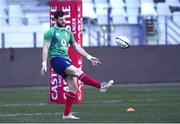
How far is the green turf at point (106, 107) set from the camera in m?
13.4

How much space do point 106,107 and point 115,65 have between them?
10.8 meters

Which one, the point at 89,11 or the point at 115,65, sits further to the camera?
the point at 89,11

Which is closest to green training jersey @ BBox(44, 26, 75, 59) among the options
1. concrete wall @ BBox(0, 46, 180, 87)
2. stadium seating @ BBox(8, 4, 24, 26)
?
concrete wall @ BBox(0, 46, 180, 87)

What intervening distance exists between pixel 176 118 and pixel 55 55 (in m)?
2.70

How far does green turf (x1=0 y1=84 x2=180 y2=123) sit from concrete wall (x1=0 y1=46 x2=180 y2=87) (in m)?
4.20

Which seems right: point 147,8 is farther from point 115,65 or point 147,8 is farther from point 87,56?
point 87,56

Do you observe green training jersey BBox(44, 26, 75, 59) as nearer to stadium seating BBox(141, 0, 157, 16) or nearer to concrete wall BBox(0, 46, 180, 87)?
concrete wall BBox(0, 46, 180, 87)

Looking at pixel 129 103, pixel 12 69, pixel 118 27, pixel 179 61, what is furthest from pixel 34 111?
pixel 118 27

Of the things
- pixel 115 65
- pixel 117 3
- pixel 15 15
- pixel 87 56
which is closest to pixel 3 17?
pixel 15 15

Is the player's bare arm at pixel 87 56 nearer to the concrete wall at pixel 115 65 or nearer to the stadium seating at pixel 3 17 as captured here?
the concrete wall at pixel 115 65

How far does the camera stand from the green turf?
13.4m

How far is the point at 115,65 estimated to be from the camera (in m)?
27.1

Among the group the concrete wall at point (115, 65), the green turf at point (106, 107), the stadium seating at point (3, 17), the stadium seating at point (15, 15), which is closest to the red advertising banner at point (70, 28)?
the green turf at point (106, 107)

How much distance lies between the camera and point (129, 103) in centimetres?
1762
